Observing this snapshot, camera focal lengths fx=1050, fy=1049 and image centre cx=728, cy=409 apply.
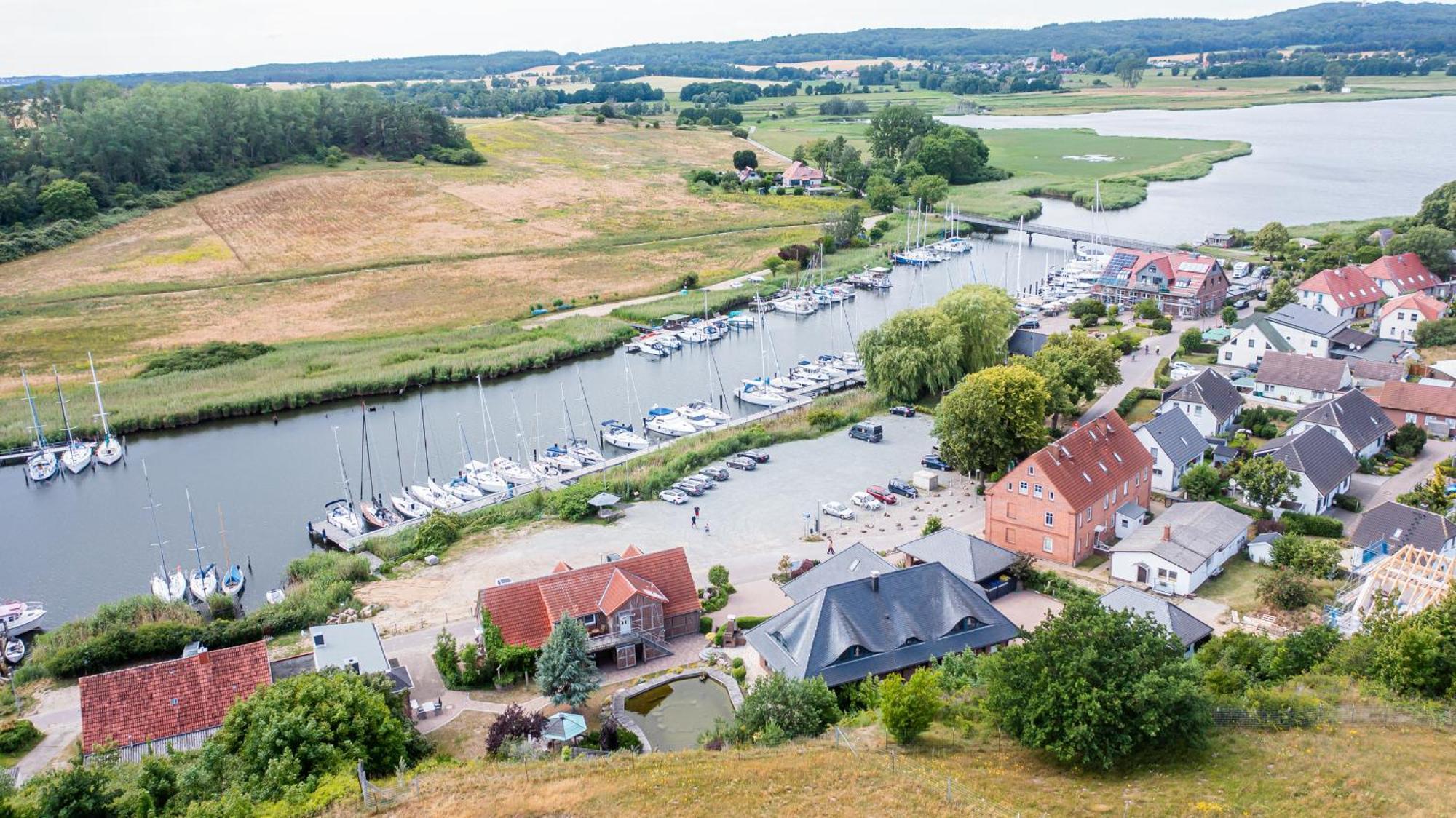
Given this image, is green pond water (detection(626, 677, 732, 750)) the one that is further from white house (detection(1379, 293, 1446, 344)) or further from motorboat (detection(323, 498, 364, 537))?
white house (detection(1379, 293, 1446, 344))

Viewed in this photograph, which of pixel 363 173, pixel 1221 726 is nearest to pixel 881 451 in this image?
pixel 1221 726

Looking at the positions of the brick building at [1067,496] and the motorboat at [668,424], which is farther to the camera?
the motorboat at [668,424]

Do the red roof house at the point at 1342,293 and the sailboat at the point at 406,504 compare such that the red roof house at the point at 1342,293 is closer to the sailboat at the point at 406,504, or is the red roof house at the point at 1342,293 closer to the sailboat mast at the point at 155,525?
the sailboat at the point at 406,504

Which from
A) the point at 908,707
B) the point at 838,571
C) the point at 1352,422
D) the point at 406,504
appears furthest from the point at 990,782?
the point at 406,504

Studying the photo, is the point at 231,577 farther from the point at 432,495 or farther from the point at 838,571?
the point at 838,571

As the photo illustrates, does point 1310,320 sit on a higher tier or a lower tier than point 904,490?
higher

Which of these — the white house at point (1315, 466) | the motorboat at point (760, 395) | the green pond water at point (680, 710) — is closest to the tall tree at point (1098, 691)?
the green pond water at point (680, 710)

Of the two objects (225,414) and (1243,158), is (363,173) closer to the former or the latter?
(225,414)
